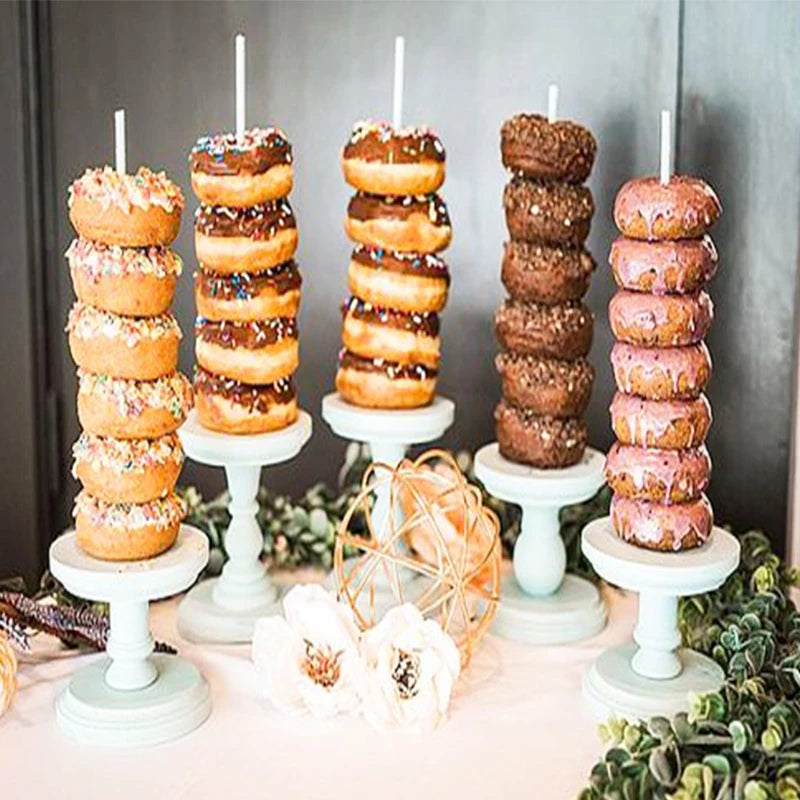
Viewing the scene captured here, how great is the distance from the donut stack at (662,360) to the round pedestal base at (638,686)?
0.12 m

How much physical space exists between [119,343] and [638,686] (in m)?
0.53

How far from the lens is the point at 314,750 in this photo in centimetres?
124

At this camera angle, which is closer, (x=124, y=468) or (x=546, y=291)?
(x=124, y=468)

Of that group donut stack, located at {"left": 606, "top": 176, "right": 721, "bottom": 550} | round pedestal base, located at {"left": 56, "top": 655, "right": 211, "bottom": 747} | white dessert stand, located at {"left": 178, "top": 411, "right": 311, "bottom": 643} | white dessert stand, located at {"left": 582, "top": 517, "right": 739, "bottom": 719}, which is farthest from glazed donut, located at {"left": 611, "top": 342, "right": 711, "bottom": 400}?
round pedestal base, located at {"left": 56, "top": 655, "right": 211, "bottom": 747}

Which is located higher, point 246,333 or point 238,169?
point 238,169

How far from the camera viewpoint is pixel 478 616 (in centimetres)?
151

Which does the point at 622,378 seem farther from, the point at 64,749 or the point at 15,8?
the point at 15,8

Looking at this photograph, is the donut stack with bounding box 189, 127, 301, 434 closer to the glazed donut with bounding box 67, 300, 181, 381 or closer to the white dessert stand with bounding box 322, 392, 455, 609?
the white dessert stand with bounding box 322, 392, 455, 609

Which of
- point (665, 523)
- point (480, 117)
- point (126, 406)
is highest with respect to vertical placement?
point (480, 117)

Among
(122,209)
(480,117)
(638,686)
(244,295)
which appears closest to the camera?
(122,209)

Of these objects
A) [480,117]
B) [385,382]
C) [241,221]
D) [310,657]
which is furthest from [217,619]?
[480,117]

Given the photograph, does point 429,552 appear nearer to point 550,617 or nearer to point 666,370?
point 550,617

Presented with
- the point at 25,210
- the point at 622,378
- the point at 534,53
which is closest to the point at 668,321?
the point at 622,378

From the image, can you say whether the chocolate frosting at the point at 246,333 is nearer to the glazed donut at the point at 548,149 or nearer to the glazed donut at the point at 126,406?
the glazed donut at the point at 126,406
